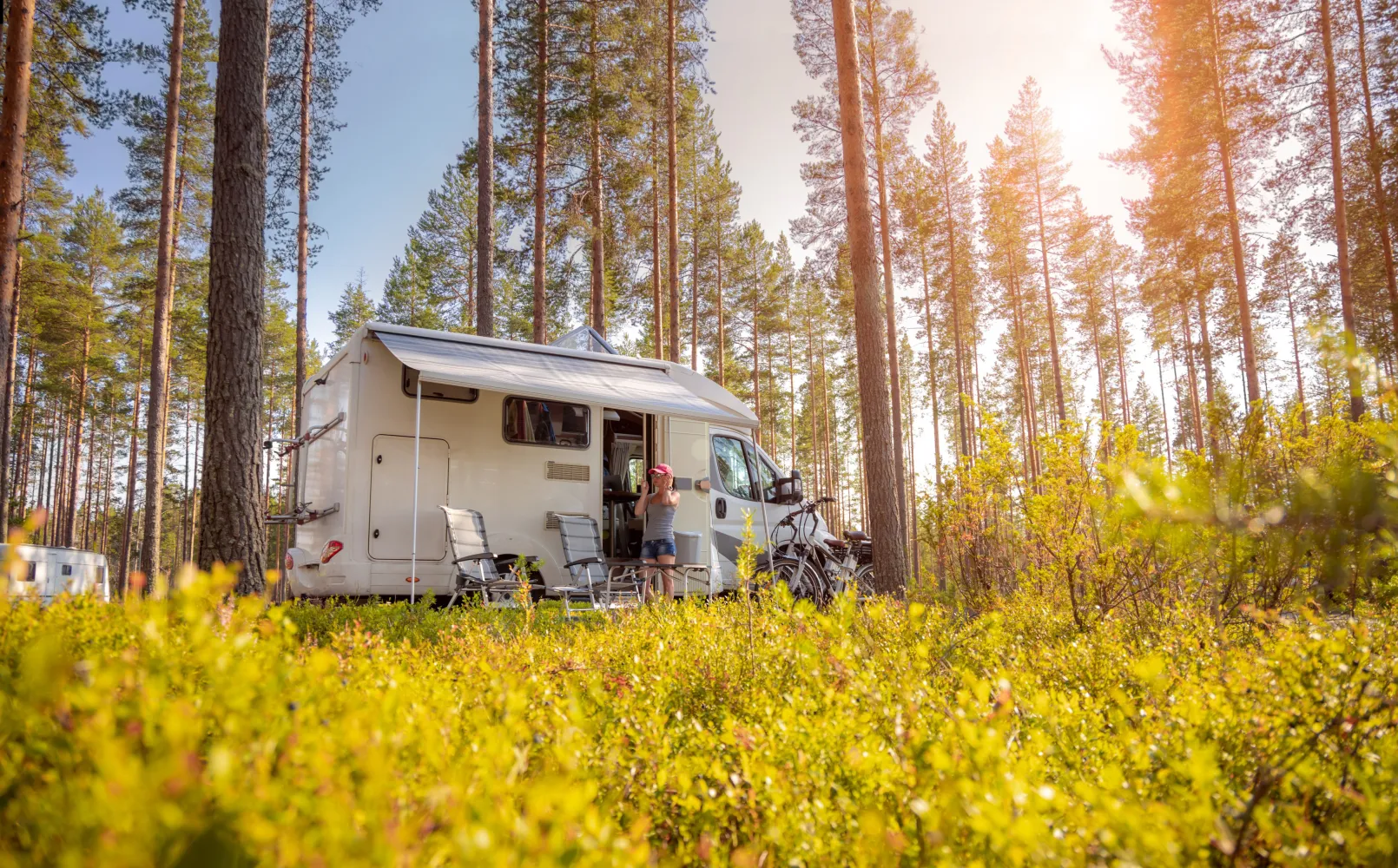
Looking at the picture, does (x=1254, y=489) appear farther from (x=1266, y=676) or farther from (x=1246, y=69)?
(x=1246, y=69)

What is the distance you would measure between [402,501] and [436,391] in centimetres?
114

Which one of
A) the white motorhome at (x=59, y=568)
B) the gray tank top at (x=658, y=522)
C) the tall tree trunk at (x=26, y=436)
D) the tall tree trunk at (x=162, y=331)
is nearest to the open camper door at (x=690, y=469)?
the gray tank top at (x=658, y=522)

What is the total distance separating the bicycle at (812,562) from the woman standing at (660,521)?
1491 millimetres

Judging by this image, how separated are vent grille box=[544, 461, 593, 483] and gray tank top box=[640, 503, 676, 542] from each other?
0.79m

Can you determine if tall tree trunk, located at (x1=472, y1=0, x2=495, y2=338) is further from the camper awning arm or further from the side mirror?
the side mirror

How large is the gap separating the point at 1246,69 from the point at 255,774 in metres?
21.1

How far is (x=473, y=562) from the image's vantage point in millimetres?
7023

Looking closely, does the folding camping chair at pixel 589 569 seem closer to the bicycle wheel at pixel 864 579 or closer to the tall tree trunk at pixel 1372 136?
the bicycle wheel at pixel 864 579

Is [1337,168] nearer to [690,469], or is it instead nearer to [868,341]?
[868,341]

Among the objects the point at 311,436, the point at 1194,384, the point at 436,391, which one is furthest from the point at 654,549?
the point at 1194,384

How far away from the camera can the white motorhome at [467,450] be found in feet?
22.3

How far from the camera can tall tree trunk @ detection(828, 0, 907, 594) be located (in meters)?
7.80

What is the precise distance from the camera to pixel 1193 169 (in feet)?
53.9

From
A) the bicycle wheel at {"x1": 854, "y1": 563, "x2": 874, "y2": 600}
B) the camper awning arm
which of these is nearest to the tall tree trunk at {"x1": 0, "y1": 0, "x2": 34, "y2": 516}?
the camper awning arm
